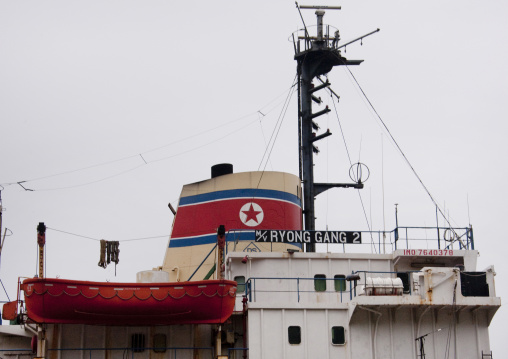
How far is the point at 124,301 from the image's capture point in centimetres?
2583

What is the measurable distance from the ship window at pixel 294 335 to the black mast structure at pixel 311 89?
6204 mm

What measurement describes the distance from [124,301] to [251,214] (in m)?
7.24

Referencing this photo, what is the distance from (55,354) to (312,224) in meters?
10.4

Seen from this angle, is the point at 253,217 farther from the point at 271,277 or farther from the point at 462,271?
the point at 462,271

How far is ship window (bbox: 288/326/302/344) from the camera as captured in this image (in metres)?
26.9

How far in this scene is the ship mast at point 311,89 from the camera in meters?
32.7

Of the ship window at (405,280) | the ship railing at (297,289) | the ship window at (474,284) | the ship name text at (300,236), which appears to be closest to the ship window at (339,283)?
the ship railing at (297,289)

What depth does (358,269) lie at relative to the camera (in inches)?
1160

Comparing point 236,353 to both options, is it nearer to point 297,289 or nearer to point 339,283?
point 297,289

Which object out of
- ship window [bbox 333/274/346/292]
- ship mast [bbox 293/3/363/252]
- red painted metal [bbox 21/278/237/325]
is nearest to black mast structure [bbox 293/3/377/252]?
ship mast [bbox 293/3/363/252]

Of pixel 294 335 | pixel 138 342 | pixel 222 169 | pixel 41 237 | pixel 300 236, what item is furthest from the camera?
pixel 222 169

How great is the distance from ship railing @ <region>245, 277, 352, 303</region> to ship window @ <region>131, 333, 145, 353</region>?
3.53 metres

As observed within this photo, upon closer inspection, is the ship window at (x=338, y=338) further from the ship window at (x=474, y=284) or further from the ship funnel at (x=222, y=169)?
the ship funnel at (x=222, y=169)

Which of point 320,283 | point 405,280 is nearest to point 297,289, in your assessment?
point 320,283
